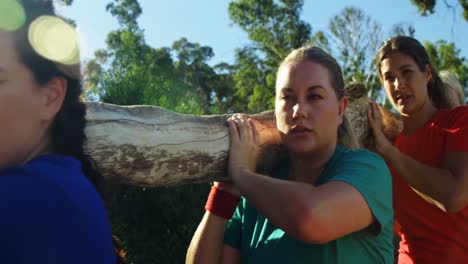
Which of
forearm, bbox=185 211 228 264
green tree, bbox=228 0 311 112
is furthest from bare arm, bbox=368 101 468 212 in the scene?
green tree, bbox=228 0 311 112

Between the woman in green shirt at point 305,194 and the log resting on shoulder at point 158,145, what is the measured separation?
8cm

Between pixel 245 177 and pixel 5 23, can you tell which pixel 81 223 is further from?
pixel 245 177

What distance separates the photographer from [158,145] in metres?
1.77

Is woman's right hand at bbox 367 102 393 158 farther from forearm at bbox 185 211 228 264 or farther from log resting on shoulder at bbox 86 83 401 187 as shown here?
forearm at bbox 185 211 228 264

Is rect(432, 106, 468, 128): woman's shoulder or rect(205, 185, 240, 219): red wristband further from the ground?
rect(432, 106, 468, 128): woman's shoulder

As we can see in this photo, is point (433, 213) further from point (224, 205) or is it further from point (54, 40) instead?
point (54, 40)

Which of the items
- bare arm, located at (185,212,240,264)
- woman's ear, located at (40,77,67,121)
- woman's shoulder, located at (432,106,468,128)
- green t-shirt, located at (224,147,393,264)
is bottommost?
bare arm, located at (185,212,240,264)

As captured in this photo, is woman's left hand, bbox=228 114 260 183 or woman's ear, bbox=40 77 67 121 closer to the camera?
woman's ear, bbox=40 77 67 121

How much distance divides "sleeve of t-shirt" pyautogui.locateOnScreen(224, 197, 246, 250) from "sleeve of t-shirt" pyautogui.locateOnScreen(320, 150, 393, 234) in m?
0.47

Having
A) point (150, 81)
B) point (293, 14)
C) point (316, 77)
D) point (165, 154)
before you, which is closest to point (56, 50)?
point (165, 154)

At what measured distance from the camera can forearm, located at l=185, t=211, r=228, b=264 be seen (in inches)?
79.1

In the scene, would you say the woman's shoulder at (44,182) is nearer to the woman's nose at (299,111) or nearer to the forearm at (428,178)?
the woman's nose at (299,111)

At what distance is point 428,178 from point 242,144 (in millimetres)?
1025

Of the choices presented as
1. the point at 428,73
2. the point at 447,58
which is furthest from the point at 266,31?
the point at 428,73
